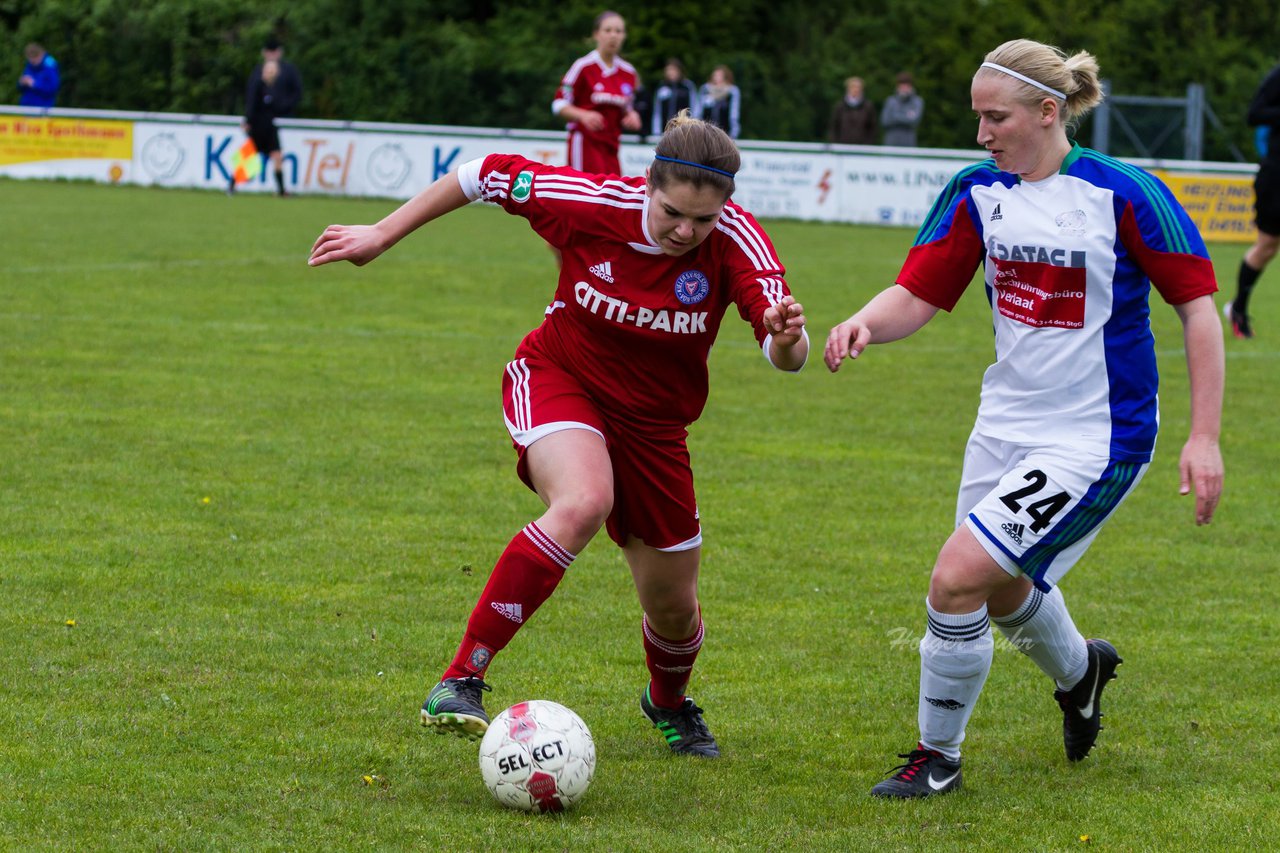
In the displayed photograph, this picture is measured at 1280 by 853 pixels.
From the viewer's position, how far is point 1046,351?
4285 millimetres

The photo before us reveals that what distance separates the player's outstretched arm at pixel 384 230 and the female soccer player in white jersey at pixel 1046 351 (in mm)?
1149

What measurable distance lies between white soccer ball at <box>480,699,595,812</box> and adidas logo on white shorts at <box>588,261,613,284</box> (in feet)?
3.84

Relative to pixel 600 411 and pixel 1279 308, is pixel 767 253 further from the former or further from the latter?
pixel 1279 308

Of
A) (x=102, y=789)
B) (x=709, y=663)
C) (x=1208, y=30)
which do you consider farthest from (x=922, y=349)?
(x=1208, y=30)

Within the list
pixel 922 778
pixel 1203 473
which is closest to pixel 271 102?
pixel 922 778

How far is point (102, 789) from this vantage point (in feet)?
13.1

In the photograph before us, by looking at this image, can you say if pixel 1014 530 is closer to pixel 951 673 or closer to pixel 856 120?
pixel 951 673

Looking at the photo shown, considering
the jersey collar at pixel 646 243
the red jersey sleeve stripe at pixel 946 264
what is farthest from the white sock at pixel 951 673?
the jersey collar at pixel 646 243

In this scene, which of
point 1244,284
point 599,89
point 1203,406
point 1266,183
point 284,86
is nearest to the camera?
point 1203,406

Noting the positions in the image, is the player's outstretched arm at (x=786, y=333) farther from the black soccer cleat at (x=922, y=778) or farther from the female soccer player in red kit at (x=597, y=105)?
the female soccer player in red kit at (x=597, y=105)

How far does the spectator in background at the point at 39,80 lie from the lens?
29656 millimetres

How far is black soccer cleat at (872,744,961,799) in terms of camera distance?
4.35m

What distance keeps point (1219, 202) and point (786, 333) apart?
2157 centimetres

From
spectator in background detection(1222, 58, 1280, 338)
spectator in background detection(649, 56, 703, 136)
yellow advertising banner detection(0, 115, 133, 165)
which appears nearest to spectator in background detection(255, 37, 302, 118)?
yellow advertising banner detection(0, 115, 133, 165)
